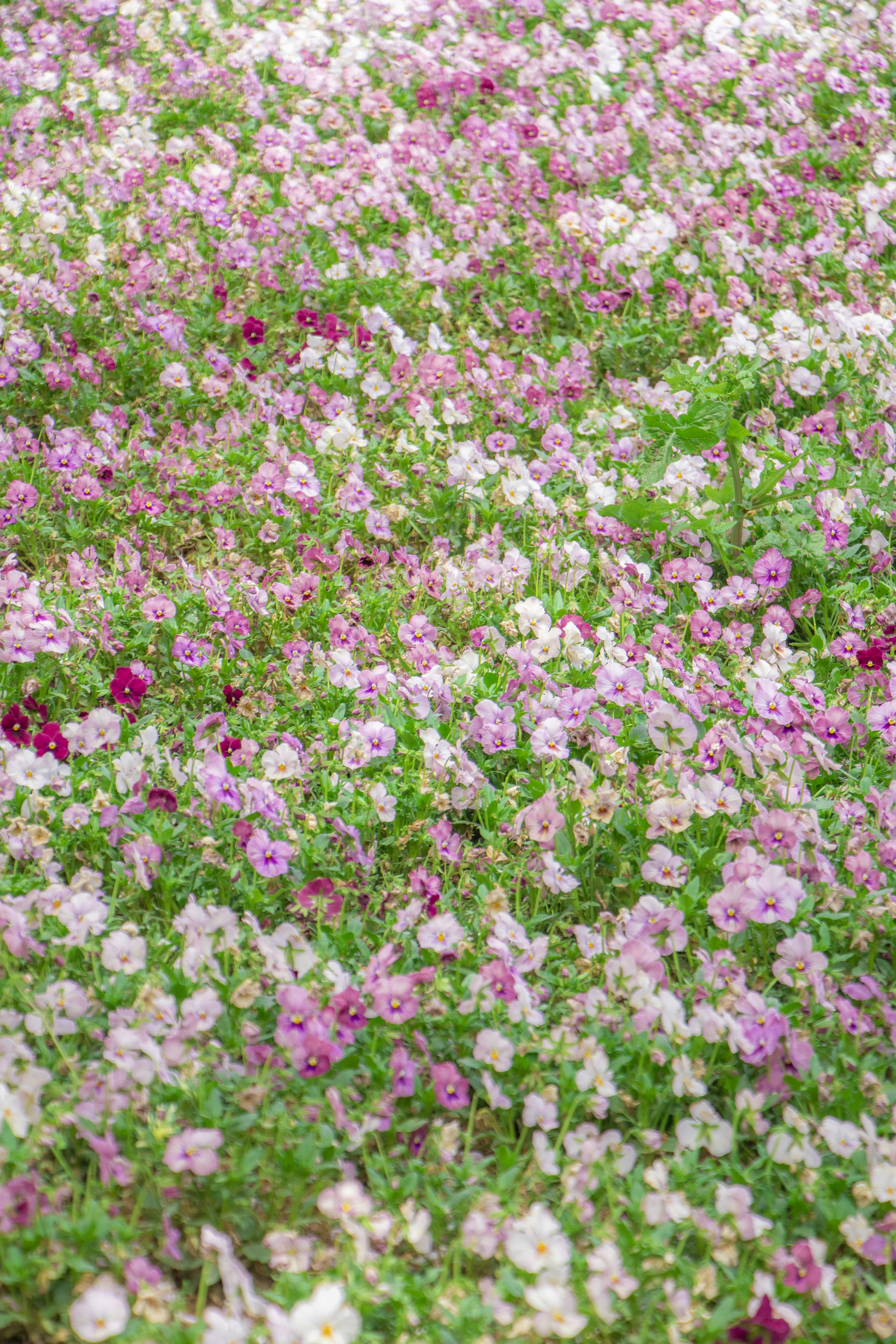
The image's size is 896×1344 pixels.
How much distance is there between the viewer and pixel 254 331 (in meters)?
4.47

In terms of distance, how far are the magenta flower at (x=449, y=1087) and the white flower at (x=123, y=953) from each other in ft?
2.05

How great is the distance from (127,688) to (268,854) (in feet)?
2.44

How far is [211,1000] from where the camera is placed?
223 centimetres

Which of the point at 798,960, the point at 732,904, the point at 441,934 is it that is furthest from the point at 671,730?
the point at 441,934

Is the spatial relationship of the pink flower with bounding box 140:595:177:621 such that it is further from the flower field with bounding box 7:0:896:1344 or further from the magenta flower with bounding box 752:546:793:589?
the magenta flower with bounding box 752:546:793:589

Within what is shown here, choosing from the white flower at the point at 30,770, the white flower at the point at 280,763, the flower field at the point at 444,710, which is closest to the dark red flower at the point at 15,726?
the flower field at the point at 444,710

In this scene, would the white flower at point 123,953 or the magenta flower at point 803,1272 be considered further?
the white flower at point 123,953

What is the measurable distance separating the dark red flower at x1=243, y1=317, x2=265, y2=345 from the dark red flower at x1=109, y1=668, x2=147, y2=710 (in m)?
1.86

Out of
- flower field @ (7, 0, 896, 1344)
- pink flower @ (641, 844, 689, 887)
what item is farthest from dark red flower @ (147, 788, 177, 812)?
pink flower @ (641, 844, 689, 887)

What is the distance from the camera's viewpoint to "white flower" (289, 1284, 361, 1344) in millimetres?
1758

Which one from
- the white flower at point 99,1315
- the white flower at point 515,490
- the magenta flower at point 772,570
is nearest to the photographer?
the white flower at point 99,1315

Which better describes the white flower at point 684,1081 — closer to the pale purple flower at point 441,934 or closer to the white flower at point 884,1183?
the white flower at point 884,1183

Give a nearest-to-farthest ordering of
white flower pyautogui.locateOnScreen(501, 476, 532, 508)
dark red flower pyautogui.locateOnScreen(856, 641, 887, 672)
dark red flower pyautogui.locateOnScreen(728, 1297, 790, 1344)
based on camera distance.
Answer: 1. dark red flower pyautogui.locateOnScreen(728, 1297, 790, 1344)
2. dark red flower pyautogui.locateOnScreen(856, 641, 887, 672)
3. white flower pyautogui.locateOnScreen(501, 476, 532, 508)

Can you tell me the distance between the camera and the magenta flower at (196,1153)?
1.98m
